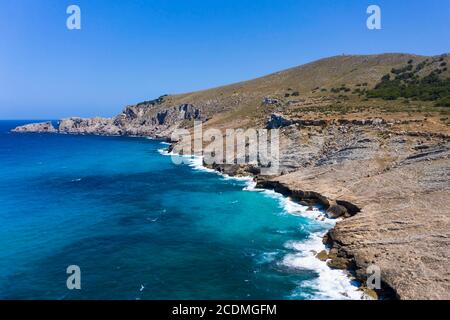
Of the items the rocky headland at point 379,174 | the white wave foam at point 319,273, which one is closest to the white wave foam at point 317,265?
the white wave foam at point 319,273

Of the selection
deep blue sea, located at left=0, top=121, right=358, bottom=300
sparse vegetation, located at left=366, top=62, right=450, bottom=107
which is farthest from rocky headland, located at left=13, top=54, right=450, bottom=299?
deep blue sea, located at left=0, top=121, right=358, bottom=300

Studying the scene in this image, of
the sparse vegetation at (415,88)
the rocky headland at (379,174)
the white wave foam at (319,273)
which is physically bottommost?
the white wave foam at (319,273)

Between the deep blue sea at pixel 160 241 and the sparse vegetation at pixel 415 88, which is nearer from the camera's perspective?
the deep blue sea at pixel 160 241

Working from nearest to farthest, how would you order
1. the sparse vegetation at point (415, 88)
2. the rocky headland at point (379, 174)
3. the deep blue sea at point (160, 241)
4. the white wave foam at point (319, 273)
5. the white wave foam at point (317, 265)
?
the white wave foam at point (319, 273)
the white wave foam at point (317, 265)
the rocky headland at point (379, 174)
the deep blue sea at point (160, 241)
the sparse vegetation at point (415, 88)

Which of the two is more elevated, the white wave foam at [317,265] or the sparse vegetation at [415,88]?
the sparse vegetation at [415,88]

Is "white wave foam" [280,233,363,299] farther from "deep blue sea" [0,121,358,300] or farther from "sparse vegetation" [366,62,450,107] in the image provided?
"sparse vegetation" [366,62,450,107]

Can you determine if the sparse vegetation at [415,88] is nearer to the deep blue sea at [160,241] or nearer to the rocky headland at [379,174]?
the rocky headland at [379,174]
